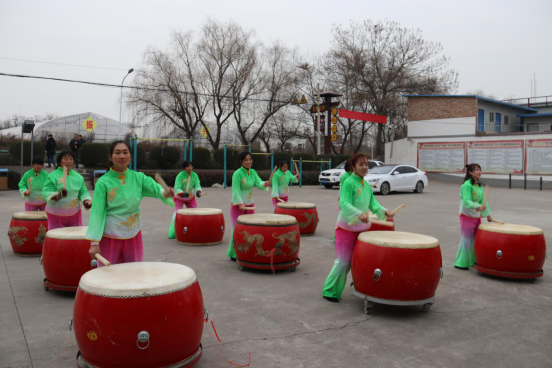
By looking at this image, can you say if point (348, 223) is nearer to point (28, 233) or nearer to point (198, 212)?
point (198, 212)

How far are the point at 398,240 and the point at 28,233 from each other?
18.6ft

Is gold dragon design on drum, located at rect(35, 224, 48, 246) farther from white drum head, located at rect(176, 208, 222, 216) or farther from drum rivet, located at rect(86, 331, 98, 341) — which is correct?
drum rivet, located at rect(86, 331, 98, 341)

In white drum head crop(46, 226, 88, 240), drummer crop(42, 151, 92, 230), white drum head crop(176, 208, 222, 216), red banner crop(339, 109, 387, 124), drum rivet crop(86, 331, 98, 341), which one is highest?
red banner crop(339, 109, 387, 124)

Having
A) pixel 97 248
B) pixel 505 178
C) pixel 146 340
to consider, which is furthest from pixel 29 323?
pixel 505 178

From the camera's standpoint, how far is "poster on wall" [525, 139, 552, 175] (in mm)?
26344

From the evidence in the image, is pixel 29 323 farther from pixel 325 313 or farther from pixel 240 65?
pixel 240 65

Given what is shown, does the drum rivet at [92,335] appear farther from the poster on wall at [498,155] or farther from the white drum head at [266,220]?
the poster on wall at [498,155]

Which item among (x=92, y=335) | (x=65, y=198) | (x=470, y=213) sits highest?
(x=65, y=198)

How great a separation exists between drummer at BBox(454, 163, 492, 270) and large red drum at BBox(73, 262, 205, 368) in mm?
4711

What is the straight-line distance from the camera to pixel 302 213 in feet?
29.3

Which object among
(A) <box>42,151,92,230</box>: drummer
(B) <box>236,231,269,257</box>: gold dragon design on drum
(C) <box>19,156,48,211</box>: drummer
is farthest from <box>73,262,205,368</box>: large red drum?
(C) <box>19,156,48,211</box>: drummer

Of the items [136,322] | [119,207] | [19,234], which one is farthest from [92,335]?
[19,234]

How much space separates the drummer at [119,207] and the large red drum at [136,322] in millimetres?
679

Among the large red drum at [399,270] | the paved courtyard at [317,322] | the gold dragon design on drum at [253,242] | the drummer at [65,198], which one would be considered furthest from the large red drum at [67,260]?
the large red drum at [399,270]
